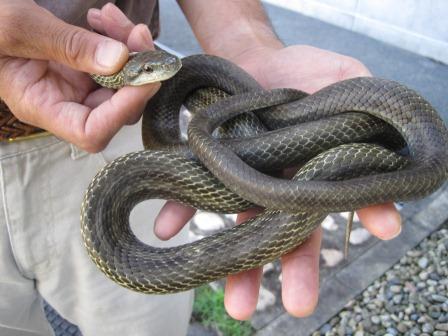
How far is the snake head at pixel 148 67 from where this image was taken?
105 inches

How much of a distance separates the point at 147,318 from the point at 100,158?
109 centimetres

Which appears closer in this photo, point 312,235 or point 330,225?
point 312,235

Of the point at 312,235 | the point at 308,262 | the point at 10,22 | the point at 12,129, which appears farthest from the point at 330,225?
the point at 10,22

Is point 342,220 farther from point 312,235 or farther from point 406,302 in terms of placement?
point 312,235

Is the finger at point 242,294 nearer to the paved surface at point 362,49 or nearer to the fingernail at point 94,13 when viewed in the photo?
the fingernail at point 94,13

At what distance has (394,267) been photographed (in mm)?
4441

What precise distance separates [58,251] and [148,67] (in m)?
1.17

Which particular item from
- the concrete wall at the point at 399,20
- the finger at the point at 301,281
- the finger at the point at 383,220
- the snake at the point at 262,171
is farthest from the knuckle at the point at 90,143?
the concrete wall at the point at 399,20

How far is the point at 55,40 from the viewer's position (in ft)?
7.11

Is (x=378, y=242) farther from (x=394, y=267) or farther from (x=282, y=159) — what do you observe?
(x=282, y=159)

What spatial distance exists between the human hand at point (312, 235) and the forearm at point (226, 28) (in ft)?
0.35

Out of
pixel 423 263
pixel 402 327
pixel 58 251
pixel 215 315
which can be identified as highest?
pixel 58 251

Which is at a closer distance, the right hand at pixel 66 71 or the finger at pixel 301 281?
the right hand at pixel 66 71

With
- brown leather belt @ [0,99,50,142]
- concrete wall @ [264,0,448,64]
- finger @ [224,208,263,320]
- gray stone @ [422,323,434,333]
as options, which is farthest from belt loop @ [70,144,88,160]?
concrete wall @ [264,0,448,64]
